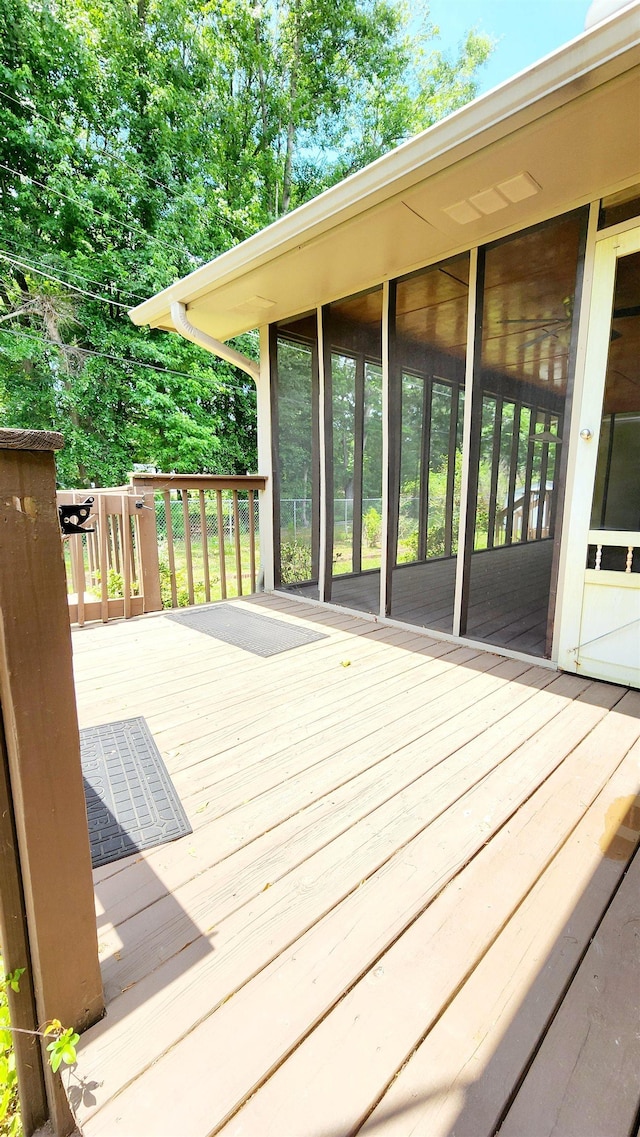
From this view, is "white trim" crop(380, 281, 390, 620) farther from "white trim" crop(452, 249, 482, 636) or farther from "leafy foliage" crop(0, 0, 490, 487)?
"leafy foliage" crop(0, 0, 490, 487)

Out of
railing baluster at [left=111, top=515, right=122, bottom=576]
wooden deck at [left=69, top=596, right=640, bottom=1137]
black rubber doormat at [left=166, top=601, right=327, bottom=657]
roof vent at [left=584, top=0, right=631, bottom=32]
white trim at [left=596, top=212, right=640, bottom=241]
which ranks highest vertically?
roof vent at [left=584, top=0, right=631, bottom=32]

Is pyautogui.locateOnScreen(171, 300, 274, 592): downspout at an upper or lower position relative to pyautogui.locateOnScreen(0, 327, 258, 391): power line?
lower

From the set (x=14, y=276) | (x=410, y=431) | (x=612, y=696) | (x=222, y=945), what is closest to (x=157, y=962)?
(x=222, y=945)

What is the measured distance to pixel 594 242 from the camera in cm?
229

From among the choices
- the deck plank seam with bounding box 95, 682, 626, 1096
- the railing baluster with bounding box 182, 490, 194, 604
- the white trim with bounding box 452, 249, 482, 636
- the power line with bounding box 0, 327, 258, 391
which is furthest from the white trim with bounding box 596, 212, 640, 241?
the power line with bounding box 0, 327, 258, 391

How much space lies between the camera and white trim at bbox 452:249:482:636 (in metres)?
2.80

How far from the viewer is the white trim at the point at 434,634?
9.05ft

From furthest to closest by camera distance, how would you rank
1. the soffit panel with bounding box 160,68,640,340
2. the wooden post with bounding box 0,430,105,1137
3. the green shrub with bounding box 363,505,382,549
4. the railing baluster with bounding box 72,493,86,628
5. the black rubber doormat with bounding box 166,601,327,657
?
the green shrub with bounding box 363,505,382,549 → the railing baluster with bounding box 72,493,86,628 → the black rubber doormat with bounding box 166,601,327,657 → the soffit panel with bounding box 160,68,640,340 → the wooden post with bounding box 0,430,105,1137

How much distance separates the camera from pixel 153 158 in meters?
10.1

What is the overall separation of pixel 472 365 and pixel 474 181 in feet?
3.03

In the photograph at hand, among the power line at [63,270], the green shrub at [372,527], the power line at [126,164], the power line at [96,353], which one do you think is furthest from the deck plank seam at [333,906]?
the power line at [126,164]

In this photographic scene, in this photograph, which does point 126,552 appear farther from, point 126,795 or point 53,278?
point 53,278

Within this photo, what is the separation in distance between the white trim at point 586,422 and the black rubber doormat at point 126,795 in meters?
2.11

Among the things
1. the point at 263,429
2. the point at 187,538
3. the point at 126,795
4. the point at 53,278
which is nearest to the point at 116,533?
the point at 187,538
